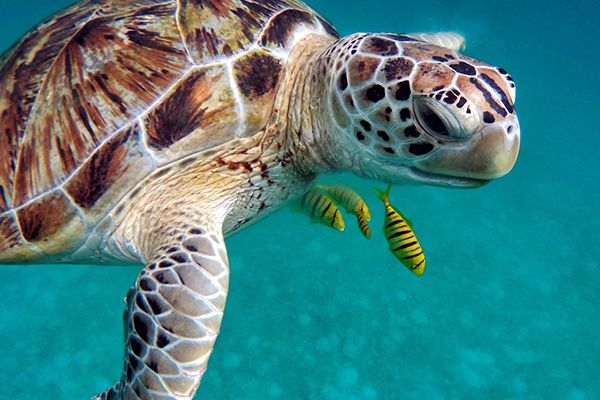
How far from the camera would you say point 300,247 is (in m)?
5.56

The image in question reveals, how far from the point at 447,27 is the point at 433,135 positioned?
20.1 metres

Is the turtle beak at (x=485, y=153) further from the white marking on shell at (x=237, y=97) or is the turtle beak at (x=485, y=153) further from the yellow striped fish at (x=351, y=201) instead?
the yellow striped fish at (x=351, y=201)

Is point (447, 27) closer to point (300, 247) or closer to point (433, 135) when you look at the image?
point (300, 247)

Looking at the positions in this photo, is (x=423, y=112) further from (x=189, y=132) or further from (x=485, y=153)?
(x=189, y=132)

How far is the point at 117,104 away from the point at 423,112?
1366 mm

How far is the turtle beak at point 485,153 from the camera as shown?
1.51 metres

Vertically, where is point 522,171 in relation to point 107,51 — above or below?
below

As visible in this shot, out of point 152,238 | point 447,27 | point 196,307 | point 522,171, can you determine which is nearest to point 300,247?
point 152,238

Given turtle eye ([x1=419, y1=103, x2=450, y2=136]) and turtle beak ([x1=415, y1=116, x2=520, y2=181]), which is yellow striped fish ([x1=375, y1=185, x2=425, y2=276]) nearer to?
turtle beak ([x1=415, y1=116, x2=520, y2=181])

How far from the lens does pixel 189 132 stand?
1940mm

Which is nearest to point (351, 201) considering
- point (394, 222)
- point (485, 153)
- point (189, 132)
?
point (394, 222)

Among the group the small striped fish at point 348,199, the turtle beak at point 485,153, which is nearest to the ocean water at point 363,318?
the small striped fish at point 348,199

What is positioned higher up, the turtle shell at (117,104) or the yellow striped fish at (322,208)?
the turtle shell at (117,104)

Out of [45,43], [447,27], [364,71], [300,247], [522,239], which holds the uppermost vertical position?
[45,43]
